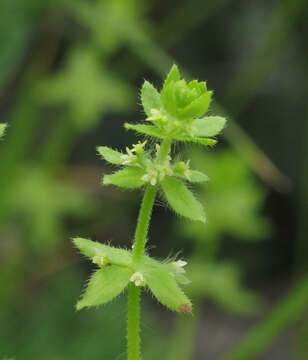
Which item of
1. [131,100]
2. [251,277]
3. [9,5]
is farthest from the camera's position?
[251,277]

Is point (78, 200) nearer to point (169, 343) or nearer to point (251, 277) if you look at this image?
point (169, 343)

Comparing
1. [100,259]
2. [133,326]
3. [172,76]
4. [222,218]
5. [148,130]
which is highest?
[222,218]

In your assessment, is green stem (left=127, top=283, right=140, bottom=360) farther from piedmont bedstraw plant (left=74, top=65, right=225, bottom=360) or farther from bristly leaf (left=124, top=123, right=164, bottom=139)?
bristly leaf (left=124, top=123, right=164, bottom=139)

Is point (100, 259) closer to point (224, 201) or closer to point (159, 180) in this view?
point (159, 180)

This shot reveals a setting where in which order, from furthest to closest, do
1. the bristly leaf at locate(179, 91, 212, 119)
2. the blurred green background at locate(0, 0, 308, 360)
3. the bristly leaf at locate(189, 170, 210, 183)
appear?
the blurred green background at locate(0, 0, 308, 360)
the bristly leaf at locate(189, 170, 210, 183)
the bristly leaf at locate(179, 91, 212, 119)

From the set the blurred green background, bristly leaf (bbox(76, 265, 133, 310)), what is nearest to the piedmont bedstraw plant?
bristly leaf (bbox(76, 265, 133, 310))

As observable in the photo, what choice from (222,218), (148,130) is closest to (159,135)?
(148,130)

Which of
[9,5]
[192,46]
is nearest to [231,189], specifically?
[9,5]

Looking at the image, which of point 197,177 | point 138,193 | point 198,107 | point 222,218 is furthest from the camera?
point 138,193
